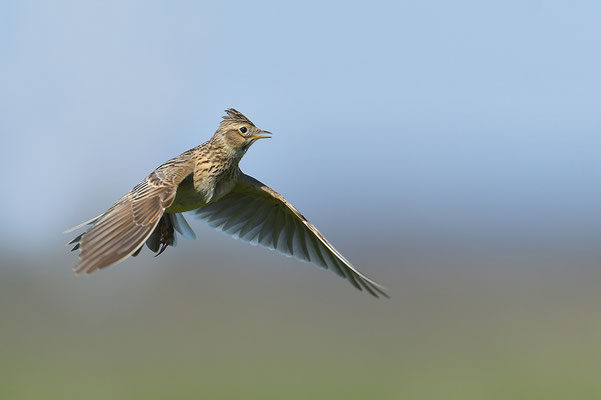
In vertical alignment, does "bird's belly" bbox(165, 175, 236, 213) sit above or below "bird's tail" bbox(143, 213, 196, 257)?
above

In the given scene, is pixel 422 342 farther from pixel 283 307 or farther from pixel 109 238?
pixel 109 238

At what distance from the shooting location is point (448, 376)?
23.6m

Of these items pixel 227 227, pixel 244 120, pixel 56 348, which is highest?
pixel 244 120

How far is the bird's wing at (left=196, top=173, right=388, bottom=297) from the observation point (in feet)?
32.4

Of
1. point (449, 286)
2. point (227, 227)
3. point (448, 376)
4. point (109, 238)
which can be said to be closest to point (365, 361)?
point (448, 376)

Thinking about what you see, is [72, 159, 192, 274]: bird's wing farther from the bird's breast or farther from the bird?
the bird's breast

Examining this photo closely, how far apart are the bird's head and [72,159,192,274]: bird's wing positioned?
48cm

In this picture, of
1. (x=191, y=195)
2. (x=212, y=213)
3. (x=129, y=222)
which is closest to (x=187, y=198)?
(x=191, y=195)

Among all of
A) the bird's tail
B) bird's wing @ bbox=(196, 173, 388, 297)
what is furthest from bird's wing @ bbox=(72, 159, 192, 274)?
bird's wing @ bbox=(196, 173, 388, 297)

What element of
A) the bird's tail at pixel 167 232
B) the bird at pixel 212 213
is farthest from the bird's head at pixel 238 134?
the bird's tail at pixel 167 232

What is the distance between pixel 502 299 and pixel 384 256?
82.2ft

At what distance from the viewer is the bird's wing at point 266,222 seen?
989 cm

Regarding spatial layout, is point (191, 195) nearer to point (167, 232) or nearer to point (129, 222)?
point (167, 232)

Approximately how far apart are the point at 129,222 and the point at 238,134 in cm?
181
